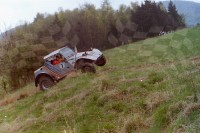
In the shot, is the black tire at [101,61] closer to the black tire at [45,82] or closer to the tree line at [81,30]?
the black tire at [45,82]

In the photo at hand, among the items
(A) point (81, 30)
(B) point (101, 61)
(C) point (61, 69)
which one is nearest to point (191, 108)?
(C) point (61, 69)

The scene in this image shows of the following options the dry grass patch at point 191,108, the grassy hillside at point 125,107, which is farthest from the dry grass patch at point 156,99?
the dry grass patch at point 191,108

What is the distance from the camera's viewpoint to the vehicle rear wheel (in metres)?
18.2

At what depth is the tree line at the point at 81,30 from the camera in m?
31.2

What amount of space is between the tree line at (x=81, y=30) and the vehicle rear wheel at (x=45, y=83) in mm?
12180

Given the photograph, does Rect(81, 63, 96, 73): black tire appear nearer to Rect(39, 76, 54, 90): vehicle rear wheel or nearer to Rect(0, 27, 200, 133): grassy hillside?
Rect(39, 76, 54, 90): vehicle rear wheel

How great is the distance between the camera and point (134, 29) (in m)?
51.8

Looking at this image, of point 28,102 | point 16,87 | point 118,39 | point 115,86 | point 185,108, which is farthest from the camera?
point 118,39

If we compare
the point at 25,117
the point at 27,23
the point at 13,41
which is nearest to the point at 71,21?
the point at 27,23

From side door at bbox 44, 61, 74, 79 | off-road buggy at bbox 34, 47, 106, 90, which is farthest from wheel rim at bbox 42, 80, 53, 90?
side door at bbox 44, 61, 74, 79

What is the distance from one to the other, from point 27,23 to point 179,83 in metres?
39.5

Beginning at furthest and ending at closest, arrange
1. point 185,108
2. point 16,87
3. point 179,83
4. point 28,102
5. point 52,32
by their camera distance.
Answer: point 52,32
point 16,87
point 28,102
point 179,83
point 185,108

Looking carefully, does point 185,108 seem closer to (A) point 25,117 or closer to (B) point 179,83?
(B) point 179,83

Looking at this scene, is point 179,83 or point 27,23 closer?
point 179,83
